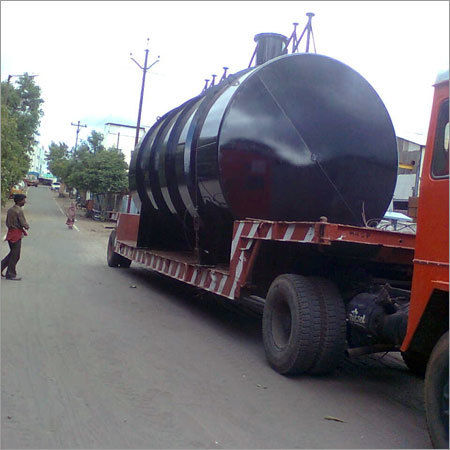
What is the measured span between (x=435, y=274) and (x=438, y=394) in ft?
2.65

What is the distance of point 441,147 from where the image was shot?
13.3ft

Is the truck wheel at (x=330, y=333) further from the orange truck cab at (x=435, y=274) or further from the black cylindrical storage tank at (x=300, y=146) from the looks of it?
the black cylindrical storage tank at (x=300, y=146)

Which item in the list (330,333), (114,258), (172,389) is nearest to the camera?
(172,389)

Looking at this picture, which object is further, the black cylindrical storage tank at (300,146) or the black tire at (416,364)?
the black cylindrical storage tank at (300,146)

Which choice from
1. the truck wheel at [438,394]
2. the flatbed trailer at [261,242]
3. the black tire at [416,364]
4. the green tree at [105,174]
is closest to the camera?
the truck wheel at [438,394]

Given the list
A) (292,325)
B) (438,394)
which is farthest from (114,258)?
(438,394)

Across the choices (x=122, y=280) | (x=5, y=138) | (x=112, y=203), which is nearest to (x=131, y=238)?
(x=122, y=280)

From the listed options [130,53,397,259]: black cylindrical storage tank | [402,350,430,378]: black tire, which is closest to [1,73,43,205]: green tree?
[130,53,397,259]: black cylindrical storage tank

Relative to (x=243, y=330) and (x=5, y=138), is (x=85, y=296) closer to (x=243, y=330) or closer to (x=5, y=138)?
(x=243, y=330)

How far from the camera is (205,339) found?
22.9 ft

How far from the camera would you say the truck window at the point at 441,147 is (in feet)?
13.0

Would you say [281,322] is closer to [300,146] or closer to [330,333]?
[330,333]

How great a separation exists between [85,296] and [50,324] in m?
2.35

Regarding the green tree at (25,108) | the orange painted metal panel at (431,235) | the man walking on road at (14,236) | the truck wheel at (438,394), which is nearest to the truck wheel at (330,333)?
the orange painted metal panel at (431,235)
